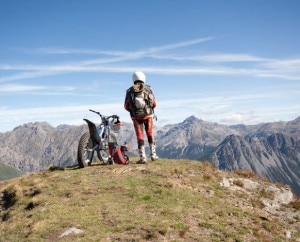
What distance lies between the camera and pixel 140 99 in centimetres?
2112

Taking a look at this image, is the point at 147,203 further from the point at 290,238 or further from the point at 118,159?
the point at 118,159

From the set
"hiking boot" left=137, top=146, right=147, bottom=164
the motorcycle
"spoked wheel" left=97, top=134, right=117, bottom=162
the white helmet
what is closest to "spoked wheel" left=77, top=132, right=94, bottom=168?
the motorcycle

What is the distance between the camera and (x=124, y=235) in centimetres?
1205

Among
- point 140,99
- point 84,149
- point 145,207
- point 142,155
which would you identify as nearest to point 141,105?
point 140,99

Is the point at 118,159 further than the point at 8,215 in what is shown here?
Yes

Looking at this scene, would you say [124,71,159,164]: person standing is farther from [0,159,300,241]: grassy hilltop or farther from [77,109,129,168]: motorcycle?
[0,159,300,241]: grassy hilltop

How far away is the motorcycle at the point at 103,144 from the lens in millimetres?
21141

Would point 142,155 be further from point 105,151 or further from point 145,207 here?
point 145,207

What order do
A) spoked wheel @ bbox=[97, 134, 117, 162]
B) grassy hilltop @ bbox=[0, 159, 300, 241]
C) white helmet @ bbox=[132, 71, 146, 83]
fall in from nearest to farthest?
grassy hilltop @ bbox=[0, 159, 300, 241]
white helmet @ bbox=[132, 71, 146, 83]
spoked wheel @ bbox=[97, 134, 117, 162]

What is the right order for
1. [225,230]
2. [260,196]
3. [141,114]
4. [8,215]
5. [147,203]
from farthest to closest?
[141,114], [260,196], [8,215], [147,203], [225,230]

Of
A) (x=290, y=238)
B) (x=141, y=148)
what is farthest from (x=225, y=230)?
(x=141, y=148)

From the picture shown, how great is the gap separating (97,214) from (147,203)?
225 cm

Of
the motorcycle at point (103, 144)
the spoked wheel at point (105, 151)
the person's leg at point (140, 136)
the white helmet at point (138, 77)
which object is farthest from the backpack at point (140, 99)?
the spoked wheel at point (105, 151)

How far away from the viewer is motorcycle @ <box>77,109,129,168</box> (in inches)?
832
